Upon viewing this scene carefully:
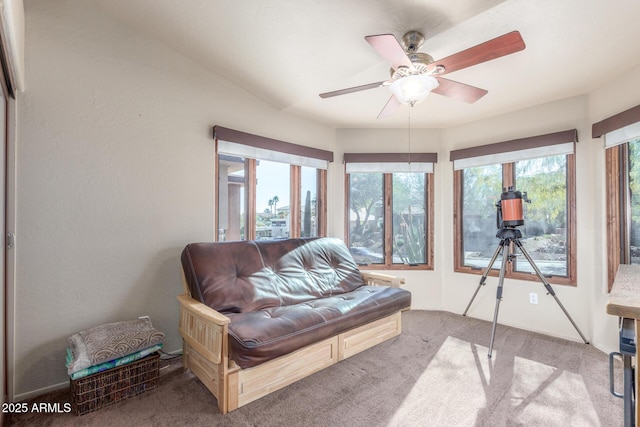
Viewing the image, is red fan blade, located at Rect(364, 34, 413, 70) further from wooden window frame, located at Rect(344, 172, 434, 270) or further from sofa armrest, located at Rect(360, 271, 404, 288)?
wooden window frame, located at Rect(344, 172, 434, 270)

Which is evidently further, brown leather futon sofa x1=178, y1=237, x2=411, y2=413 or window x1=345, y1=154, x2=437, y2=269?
window x1=345, y1=154, x2=437, y2=269

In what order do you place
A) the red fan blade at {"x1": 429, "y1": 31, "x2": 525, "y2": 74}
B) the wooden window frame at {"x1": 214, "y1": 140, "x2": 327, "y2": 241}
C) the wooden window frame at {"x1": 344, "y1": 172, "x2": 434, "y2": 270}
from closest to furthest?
1. the red fan blade at {"x1": 429, "y1": 31, "x2": 525, "y2": 74}
2. the wooden window frame at {"x1": 214, "y1": 140, "x2": 327, "y2": 241}
3. the wooden window frame at {"x1": 344, "y1": 172, "x2": 434, "y2": 270}

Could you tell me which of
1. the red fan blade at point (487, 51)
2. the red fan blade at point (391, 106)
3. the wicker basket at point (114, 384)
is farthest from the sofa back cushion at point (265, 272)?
the red fan blade at point (487, 51)

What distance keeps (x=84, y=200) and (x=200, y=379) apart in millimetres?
1434

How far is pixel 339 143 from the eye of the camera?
3809 millimetres

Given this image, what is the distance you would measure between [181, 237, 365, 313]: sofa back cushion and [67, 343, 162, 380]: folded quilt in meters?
0.42

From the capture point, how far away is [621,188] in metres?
2.53

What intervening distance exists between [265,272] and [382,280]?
45.7 inches

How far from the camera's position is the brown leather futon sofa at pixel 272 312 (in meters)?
1.76

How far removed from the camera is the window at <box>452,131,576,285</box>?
294 cm

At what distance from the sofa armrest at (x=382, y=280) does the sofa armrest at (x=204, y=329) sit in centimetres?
161

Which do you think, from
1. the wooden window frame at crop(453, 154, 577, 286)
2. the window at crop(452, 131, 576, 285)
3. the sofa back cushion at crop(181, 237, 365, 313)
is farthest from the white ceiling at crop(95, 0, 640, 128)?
the sofa back cushion at crop(181, 237, 365, 313)

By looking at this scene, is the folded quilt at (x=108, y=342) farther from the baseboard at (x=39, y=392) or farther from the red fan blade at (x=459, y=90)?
the red fan blade at (x=459, y=90)

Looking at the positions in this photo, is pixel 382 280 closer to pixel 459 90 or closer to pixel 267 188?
pixel 267 188
